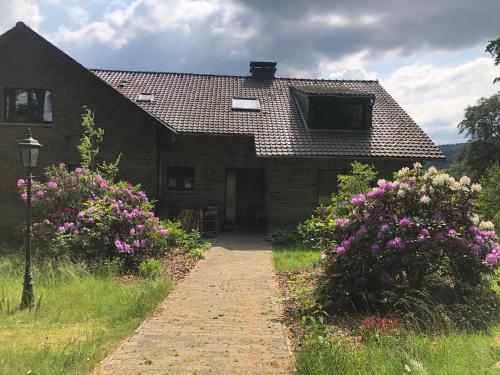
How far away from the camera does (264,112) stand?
19328 millimetres

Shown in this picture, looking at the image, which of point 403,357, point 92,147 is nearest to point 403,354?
point 403,357

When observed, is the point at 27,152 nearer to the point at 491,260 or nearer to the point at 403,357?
the point at 403,357

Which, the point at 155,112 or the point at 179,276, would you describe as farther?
the point at 155,112

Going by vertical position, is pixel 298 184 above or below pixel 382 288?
above

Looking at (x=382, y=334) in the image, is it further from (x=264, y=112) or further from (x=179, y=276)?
(x=264, y=112)

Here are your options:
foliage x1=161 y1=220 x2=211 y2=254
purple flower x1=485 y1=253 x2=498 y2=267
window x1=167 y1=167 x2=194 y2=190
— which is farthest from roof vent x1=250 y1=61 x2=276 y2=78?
purple flower x1=485 y1=253 x2=498 y2=267

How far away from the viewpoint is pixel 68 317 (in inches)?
265

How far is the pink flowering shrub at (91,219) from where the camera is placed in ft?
33.7

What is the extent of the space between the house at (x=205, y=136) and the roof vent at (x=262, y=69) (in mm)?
2868

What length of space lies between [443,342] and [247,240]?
1004 centimetres

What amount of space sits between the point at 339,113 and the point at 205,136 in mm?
5554

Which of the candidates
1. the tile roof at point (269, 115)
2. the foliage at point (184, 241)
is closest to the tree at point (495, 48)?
the tile roof at point (269, 115)

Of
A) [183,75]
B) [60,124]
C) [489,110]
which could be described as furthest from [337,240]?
[489,110]

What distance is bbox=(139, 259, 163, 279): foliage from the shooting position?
9.33 m
